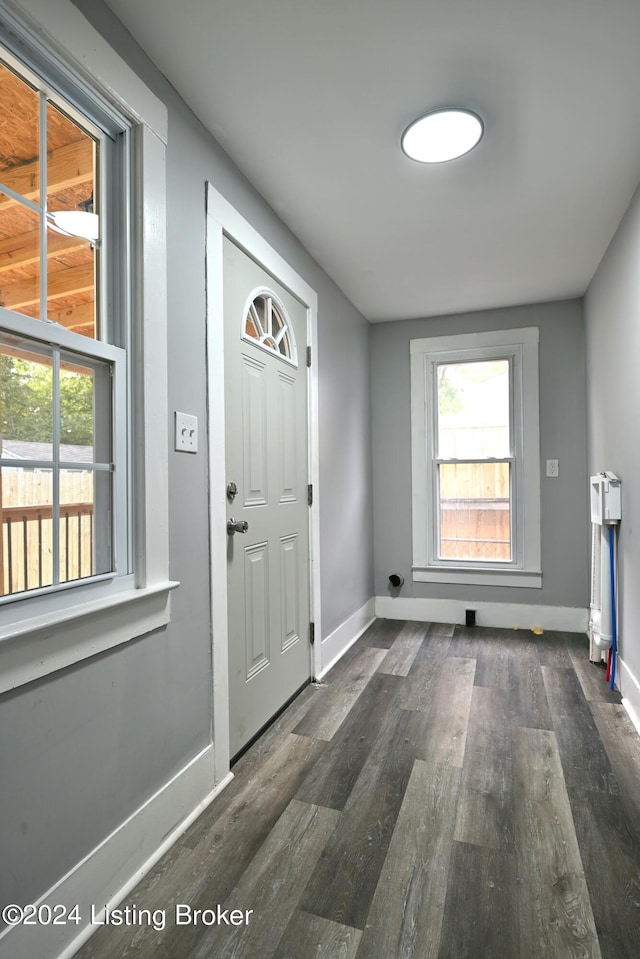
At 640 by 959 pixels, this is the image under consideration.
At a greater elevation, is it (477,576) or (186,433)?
(186,433)

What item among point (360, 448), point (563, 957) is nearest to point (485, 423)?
point (360, 448)

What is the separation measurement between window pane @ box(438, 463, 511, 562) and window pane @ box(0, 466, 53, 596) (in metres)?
3.20

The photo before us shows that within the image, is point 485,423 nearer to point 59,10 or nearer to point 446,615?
point 446,615

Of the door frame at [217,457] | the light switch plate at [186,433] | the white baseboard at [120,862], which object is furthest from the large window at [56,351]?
the white baseboard at [120,862]

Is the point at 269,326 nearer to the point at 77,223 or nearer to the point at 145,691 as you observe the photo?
the point at 77,223

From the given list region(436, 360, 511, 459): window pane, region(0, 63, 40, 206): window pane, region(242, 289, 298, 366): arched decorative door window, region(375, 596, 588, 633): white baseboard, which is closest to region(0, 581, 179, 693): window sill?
region(0, 63, 40, 206): window pane

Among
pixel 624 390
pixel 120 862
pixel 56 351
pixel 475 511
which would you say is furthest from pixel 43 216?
pixel 475 511

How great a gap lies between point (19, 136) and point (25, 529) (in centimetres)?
90

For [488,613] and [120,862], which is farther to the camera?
[488,613]

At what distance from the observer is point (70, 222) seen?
131 cm

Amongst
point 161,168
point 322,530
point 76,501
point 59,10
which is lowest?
point 322,530

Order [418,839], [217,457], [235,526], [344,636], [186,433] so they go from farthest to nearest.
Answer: [344,636] < [235,526] < [217,457] < [186,433] < [418,839]

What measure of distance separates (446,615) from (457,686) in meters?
1.22

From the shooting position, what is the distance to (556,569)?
12.1 ft
